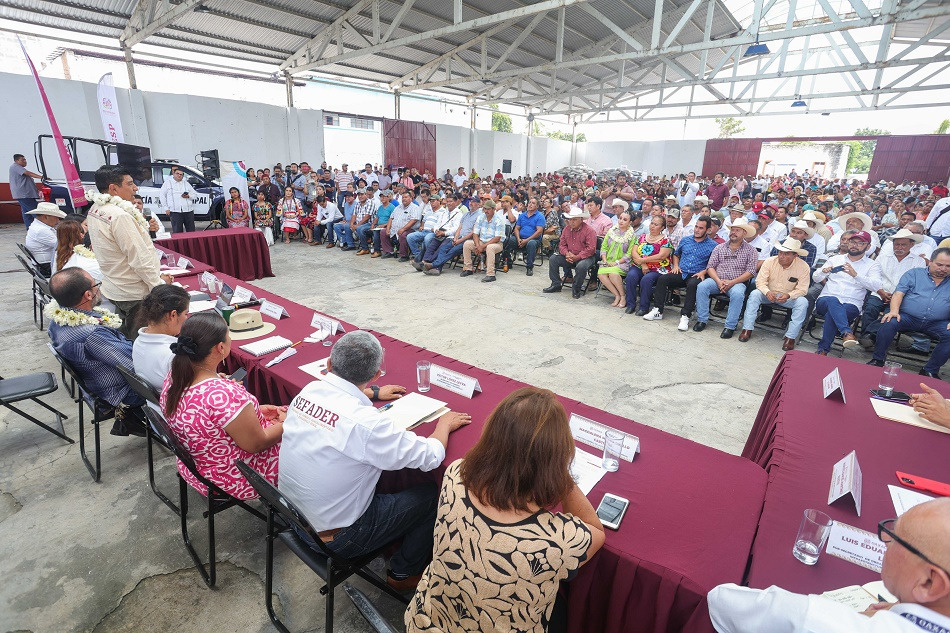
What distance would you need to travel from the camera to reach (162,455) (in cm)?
263

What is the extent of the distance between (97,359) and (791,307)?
5.39 meters

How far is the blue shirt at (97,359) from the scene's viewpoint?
7.59ft

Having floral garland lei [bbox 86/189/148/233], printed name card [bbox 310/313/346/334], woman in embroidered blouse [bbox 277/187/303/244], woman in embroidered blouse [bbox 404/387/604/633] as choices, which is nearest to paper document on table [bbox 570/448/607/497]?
woman in embroidered blouse [bbox 404/387/604/633]

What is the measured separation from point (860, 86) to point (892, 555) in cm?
1707

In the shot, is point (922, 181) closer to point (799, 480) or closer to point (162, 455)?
point (799, 480)

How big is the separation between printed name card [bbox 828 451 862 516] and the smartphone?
636mm

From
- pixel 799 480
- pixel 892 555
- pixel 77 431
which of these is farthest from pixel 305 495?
pixel 77 431

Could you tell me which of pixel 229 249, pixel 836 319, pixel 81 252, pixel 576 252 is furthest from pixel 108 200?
pixel 836 319

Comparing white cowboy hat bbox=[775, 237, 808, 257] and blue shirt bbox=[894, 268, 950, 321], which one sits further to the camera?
white cowboy hat bbox=[775, 237, 808, 257]

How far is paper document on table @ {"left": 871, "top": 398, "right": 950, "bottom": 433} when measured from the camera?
6.05 ft

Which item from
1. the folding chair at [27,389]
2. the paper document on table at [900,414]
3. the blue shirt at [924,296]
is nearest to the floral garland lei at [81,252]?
the folding chair at [27,389]

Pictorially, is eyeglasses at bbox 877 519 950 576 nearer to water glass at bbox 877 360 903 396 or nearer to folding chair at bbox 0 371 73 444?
water glass at bbox 877 360 903 396

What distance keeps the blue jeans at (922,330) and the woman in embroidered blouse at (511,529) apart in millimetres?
4155

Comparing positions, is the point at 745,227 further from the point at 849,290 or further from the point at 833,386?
the point at 833,386
